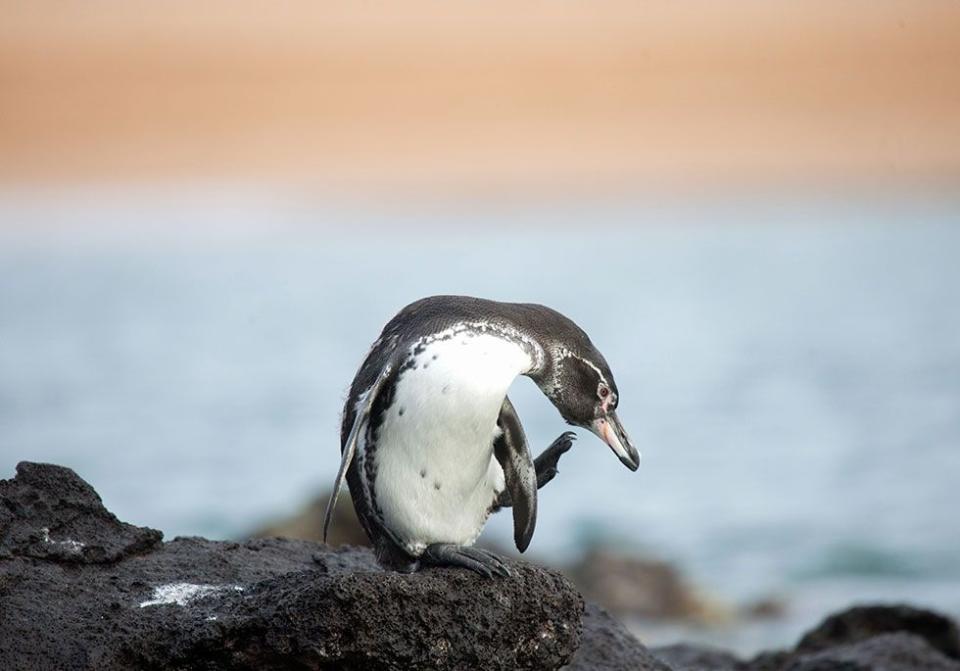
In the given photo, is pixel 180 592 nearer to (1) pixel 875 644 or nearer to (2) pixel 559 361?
(2) pixel 559 361

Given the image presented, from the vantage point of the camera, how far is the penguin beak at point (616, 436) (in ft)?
15.9

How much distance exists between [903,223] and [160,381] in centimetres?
4222

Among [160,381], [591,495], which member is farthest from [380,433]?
[160,381]

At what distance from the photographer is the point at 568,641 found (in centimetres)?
437

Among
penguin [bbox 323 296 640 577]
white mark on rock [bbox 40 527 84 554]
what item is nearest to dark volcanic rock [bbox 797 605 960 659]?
penguin [bbox 323 296 640 577]

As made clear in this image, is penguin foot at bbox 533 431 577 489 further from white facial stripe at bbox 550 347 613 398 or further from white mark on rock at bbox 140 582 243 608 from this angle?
white mark on rock at bbox 140 582 243 608

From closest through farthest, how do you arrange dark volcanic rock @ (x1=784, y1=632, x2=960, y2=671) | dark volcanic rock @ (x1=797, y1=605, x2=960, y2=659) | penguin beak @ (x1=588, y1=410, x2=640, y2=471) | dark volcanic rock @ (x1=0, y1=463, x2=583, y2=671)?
dark volcanic rock @ (x1=0, y1=463, x2=583, y2=671) < penguin beak @ (x1=588, y1=410, x2=640, y2=471) < dark volcanic rock @ (x1=784, y1=632, x2=960, y2=671) < dark volcanic rock @ (x1=797, y1=605, x2=960, y2=659)

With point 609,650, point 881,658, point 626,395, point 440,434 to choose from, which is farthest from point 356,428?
point 626,395

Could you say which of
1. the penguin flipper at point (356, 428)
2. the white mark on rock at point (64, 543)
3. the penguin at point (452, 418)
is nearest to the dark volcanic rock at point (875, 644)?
the penguin at point (452, 418)

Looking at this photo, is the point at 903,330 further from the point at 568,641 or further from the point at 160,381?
the point at 568,641

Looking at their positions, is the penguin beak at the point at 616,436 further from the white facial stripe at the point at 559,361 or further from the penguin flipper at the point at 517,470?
the penguin flipper at the point at 517,470

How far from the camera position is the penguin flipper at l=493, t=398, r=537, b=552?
468 cm

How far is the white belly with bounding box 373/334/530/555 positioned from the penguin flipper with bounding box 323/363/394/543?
0.18ft

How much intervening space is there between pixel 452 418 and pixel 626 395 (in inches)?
707
